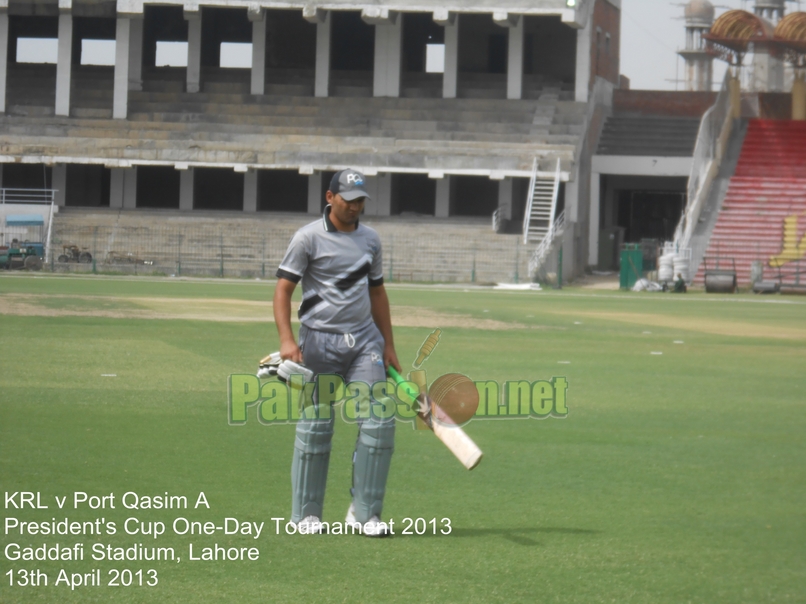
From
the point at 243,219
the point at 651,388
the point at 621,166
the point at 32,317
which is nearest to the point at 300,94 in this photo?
the point at 243,219

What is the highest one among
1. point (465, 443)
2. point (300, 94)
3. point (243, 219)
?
point (300, 94)

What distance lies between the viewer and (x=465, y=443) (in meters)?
A: 6.50

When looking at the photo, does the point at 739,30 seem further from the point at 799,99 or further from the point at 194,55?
the point at 194,55

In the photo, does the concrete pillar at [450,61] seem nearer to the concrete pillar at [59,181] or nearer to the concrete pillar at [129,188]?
the concrete pillar at [129,188]

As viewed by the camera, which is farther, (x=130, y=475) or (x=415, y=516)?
(x=130, y=475)

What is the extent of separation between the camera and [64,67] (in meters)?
51.4

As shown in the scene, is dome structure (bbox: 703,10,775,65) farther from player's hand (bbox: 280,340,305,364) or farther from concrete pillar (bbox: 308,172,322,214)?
player's hand (bbox: 280,340,305,364)

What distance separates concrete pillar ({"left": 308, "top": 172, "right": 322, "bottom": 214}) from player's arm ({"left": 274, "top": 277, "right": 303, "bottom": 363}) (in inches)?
1711

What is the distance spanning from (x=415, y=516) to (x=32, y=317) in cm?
1564

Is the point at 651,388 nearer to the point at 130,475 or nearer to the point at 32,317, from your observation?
the point at 130,475

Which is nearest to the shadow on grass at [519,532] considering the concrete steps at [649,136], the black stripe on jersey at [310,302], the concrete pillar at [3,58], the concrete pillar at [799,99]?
the black stripe on jersey at [310,302]

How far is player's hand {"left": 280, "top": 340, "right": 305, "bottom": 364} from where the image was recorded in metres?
6.56

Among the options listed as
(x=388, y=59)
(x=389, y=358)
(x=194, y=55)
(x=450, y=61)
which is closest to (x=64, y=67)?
(x=194, y=55)

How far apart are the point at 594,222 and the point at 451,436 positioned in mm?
45471
